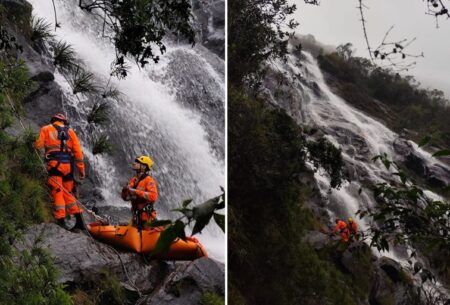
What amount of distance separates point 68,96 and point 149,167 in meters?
0.54

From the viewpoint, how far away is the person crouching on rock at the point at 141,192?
10.7 ft

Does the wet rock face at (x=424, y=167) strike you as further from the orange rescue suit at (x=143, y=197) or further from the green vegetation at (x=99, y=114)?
the green vegetation at (x=99, y=114)

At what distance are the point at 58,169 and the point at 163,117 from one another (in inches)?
32.3

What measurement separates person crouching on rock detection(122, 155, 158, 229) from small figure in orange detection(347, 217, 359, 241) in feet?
3.07

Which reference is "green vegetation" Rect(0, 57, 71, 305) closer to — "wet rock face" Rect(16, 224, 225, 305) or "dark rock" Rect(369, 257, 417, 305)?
"wet rock face" Rect(16, 224, 225, 305)

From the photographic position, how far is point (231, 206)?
11.0ft

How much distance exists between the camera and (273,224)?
3.27 metres

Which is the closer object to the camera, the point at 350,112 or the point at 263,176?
the point at 350,112

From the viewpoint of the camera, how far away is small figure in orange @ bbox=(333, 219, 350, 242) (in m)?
2.71

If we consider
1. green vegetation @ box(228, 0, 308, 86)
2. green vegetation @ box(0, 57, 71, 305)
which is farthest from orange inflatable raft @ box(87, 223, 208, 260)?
green vegetation @ box(228, 0, 308, 86)

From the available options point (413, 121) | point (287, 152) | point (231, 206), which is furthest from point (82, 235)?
point (413, 121)

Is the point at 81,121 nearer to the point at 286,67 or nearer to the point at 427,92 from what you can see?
the point at 286,67

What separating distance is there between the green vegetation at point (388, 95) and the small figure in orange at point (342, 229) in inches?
18.3

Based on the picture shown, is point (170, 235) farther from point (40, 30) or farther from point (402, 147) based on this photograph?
point (40, 30)
